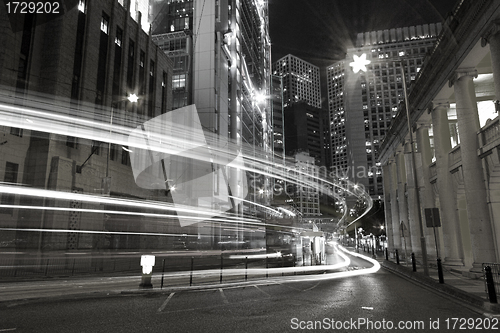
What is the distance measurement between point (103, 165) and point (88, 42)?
→ 11.8 meters

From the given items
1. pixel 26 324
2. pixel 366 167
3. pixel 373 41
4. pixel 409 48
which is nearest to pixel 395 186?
pixel 26 324

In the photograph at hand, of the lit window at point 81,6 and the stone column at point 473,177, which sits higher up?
the lit window at point 81,6

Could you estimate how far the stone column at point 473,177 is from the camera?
1803cm

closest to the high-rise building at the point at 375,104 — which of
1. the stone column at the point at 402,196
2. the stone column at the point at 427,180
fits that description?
the stone column at the point at 402,196

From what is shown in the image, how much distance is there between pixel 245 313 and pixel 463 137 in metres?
16.6

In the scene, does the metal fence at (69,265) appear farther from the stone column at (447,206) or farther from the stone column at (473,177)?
the stone column at (473,177)

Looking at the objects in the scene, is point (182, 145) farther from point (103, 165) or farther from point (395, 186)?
point (395, 186)

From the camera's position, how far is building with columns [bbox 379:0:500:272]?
696 inches

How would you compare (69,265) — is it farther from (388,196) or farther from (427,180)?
(388,196)

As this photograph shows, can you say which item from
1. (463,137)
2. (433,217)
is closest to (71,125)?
(433,217)

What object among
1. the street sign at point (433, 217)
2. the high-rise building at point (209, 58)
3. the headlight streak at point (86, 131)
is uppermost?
the high-rise building at point (209, 58)

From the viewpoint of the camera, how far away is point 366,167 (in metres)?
157

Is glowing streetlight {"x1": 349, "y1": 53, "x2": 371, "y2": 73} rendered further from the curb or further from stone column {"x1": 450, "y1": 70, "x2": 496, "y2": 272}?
stone column {"x1": 450, "y1": 70, "x2": 496, "y2": 272}

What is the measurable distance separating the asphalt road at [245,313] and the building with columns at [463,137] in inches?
304
